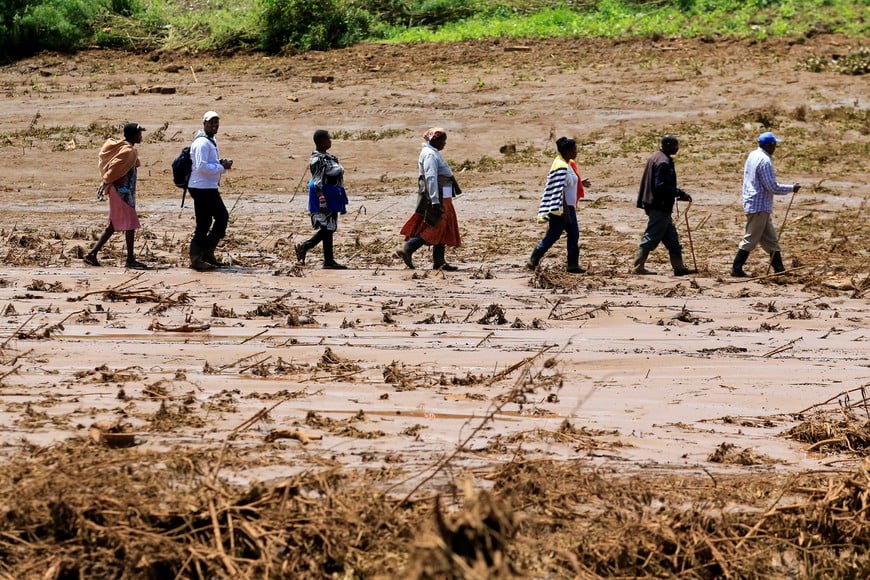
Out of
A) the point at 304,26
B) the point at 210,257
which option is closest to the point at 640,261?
the point at 210,257

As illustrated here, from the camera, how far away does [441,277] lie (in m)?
11.5

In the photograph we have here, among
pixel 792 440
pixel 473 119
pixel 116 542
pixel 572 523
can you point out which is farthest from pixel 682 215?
pixel 116 542

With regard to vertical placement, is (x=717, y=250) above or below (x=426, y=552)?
below

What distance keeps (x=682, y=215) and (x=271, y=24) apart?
10208mm

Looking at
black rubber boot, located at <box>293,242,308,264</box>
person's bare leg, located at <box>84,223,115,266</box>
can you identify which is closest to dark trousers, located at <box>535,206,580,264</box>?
black rubber boot, located at <box>293,242,308,264</box>

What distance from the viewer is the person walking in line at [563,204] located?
11.8 metres

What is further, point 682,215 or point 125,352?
point 682,215

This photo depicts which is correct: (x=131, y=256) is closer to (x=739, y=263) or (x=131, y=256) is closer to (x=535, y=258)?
(x=535, y=258)

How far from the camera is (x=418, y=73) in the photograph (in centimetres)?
2025

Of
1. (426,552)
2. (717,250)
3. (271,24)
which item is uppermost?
(271,24)

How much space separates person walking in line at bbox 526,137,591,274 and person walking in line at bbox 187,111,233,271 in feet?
9.77

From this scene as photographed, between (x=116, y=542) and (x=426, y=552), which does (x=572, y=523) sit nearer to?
(x=426, y=552)

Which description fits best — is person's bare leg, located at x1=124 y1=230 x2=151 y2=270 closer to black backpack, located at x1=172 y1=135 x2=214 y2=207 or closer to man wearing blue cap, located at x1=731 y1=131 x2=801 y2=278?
black backpack, located at x1=172 y1=135 x2=214 y2=207

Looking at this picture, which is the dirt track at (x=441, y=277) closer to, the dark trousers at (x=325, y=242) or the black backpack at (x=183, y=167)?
the dark trousers at (x=325, y=242)
